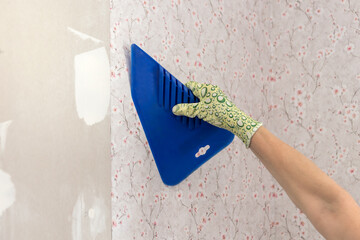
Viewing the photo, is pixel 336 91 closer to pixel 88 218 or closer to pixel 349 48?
pixel 349 48

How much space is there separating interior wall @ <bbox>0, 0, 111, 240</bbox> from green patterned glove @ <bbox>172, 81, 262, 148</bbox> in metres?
0.28

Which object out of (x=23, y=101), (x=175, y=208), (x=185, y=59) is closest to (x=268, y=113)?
(x=185, y=59)

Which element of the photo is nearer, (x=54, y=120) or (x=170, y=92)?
(x=54, y=120)

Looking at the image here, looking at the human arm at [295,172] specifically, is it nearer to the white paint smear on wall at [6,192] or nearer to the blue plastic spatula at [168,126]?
the blue plastic spatula at [168,126]

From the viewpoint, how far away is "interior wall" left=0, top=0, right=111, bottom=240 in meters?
0.95

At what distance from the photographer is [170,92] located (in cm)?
132

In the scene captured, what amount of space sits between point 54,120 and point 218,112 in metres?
0.50

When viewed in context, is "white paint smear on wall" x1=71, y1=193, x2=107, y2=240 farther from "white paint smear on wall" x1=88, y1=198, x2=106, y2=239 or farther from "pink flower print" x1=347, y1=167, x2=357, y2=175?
"pink flower print" x1=347, y1=167, x2=357, y2=175

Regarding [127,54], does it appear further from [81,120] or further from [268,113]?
[268,113]

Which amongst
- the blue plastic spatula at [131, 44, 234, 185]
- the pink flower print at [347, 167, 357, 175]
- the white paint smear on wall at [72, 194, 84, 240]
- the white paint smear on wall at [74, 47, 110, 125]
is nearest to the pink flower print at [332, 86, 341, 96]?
the pink flower print at [347, 167, 357, 175]

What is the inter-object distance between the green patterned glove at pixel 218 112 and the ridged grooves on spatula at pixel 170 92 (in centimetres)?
2

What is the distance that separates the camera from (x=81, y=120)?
1.17 m

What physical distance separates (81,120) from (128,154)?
0.24m

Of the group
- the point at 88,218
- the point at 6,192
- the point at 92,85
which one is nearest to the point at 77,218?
the point at 88,218
